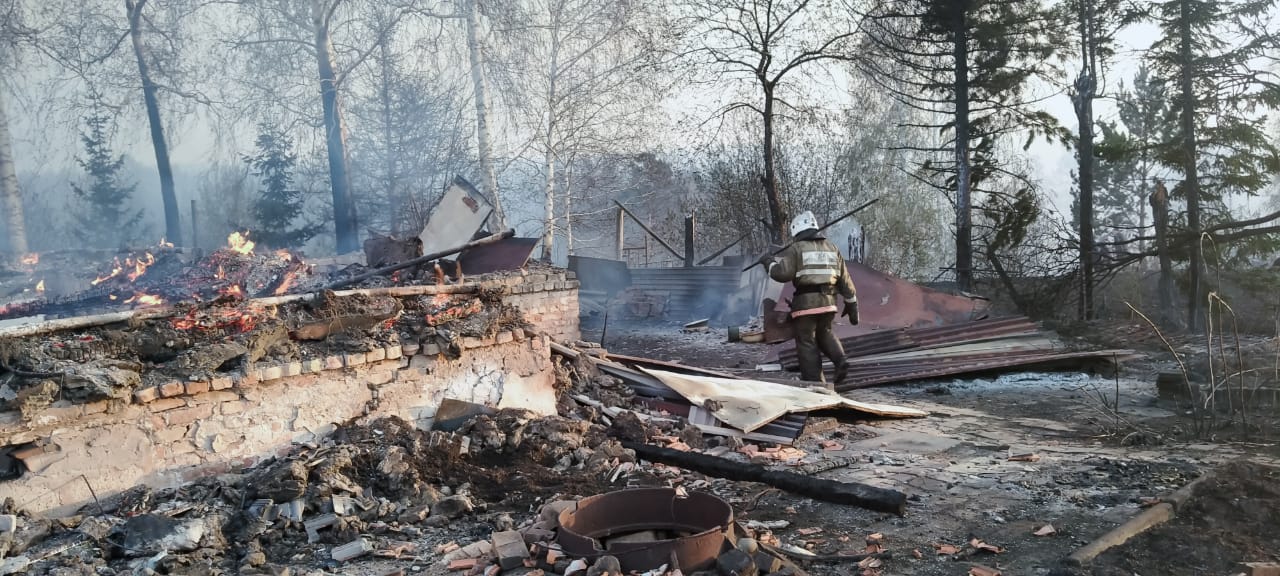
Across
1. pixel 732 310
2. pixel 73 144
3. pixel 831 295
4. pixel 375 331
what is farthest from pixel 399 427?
pixel 73 144

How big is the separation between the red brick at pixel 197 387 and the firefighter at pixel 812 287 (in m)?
5.13

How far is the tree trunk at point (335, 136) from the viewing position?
15578mm

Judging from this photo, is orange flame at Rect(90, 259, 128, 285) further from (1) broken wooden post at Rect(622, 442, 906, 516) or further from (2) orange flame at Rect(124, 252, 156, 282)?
(1) broken wooden post at Rect(622, 442, 906, 516)

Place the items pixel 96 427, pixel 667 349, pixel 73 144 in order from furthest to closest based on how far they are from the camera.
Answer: pixel 73 144 → pixel 667 349 → pixel 96 427

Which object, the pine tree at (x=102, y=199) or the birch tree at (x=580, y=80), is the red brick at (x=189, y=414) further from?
the pine tree at (x=102, y=199)

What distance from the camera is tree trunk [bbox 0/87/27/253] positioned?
1557 cm

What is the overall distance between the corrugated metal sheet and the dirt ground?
827 centimetres

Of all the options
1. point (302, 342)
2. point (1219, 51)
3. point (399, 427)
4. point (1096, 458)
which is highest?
point (1219, 51)

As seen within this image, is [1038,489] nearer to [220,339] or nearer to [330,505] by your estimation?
[330,505]

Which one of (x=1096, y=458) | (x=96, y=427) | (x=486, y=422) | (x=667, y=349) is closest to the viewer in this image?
(x=96, y=427)

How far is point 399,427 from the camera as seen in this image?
17.8 ft

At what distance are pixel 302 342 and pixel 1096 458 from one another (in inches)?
217

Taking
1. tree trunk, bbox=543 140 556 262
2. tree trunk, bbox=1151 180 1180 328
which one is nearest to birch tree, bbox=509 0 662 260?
tree trunk, bbox=543 140 556 262

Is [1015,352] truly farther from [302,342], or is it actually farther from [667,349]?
[302,342]
